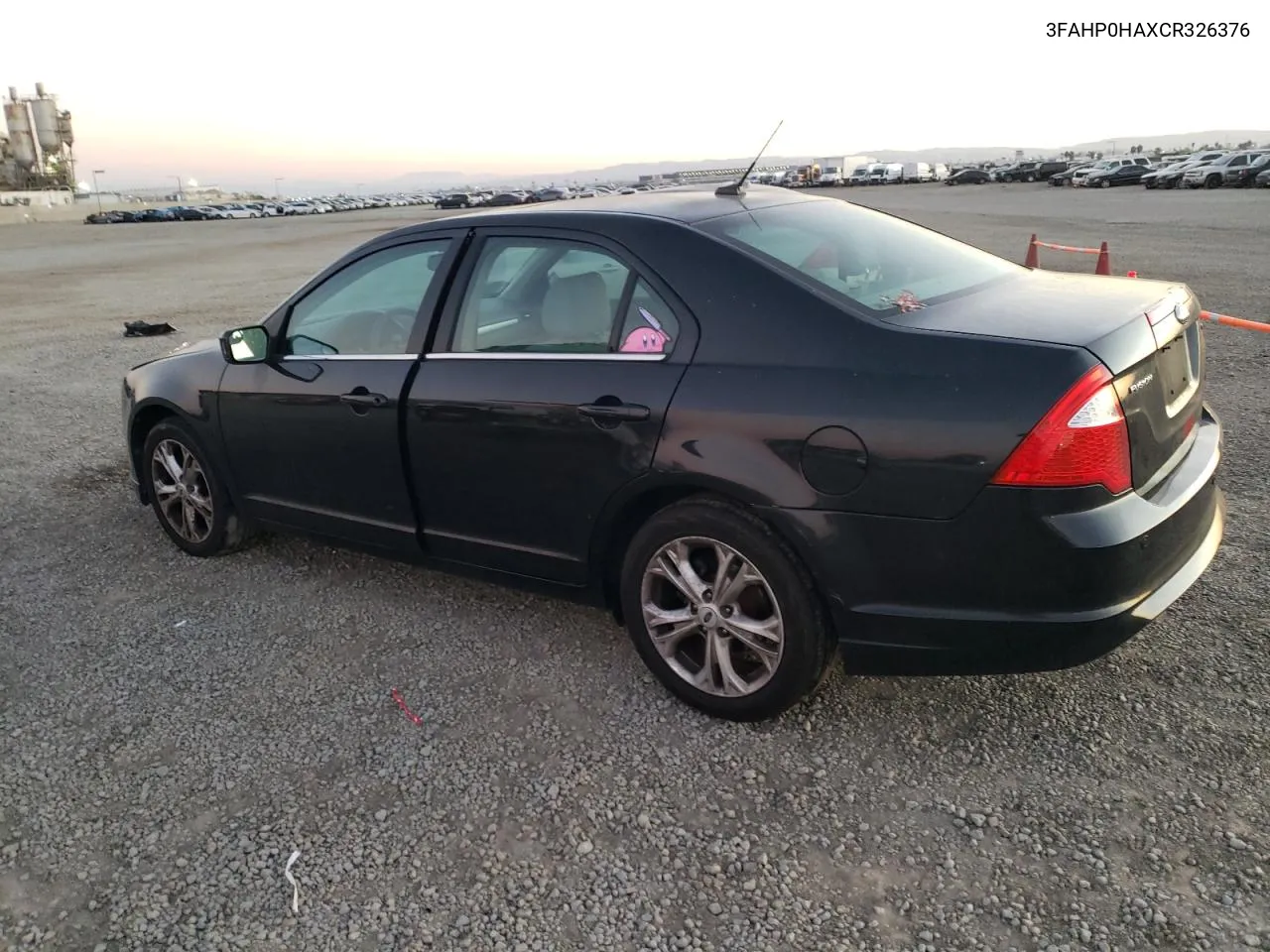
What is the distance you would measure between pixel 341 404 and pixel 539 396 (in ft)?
3.53

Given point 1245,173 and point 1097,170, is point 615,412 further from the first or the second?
point 1097,170

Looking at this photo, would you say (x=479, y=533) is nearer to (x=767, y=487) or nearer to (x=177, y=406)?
(x=767, y=487)

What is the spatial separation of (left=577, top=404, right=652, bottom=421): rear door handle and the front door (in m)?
0.91

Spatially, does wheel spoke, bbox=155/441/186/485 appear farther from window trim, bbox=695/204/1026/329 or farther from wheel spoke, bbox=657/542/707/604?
window trim, bbox=695/204/1026/329

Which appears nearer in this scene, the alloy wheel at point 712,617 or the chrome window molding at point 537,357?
the alloy wheel at point 712,617

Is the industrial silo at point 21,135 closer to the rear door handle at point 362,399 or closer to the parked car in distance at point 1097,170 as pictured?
the parked car in distance at point 1097,170

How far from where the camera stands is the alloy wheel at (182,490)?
4.78 m

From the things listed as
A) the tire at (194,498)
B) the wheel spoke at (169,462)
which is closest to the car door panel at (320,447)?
the tire at (194,498)

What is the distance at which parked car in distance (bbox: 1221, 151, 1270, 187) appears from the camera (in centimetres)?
4291

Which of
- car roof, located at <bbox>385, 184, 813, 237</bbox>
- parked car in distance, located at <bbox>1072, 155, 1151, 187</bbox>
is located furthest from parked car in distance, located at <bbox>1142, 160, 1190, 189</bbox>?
car roof, located at <bbox>385, 184, 813, 237</bbox>

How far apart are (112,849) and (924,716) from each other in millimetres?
2511

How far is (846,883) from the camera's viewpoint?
246 centimetres

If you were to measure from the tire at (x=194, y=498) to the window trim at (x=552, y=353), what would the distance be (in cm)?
170

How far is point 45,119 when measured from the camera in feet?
344
